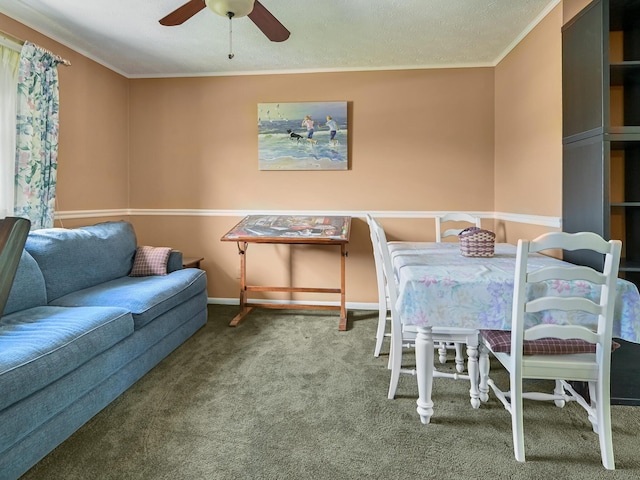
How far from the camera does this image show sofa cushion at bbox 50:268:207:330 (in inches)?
90.0

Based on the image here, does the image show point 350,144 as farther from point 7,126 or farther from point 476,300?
point 7,126

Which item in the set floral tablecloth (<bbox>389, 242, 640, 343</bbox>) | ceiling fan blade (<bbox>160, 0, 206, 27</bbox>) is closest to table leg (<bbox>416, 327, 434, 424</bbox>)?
floral tablecloth (<bbox>389, 242, 640, 343</bbox>)

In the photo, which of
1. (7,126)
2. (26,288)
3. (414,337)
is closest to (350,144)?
(414,337)

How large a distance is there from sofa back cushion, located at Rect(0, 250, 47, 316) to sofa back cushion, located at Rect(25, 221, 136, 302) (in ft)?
0.36

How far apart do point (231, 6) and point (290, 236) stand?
182 centimetres

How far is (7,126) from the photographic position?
8.49 ft

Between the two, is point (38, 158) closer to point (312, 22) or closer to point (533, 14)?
point (312, 22)

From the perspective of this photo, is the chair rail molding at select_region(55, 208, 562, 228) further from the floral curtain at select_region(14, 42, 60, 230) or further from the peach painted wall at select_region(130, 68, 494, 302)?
the floral curtain at select_region(14, 42, 60, 230)

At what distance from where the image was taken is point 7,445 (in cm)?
135

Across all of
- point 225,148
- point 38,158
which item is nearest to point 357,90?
point 225,148

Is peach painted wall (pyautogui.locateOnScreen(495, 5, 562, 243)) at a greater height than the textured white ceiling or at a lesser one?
lesser

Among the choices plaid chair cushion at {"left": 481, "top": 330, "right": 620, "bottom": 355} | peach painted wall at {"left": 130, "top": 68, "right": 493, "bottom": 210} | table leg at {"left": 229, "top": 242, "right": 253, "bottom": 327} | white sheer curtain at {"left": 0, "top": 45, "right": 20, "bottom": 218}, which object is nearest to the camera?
plaid chair cushion at {"left": 481, "top": 330, "right": 620, "bottom": 355}

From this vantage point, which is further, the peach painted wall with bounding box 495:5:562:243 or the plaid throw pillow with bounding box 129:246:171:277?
the plaid throw pillow with bounding box 129:246:171:277

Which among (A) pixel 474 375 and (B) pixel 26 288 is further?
(B) pixel 26 288
